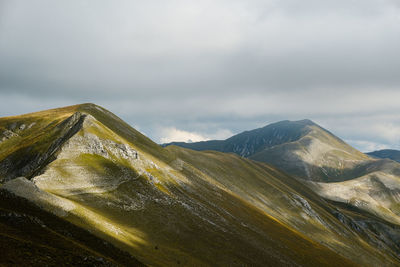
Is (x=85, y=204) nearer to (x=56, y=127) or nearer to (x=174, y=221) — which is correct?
(x=174, y=221)

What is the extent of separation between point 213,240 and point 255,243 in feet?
49.2

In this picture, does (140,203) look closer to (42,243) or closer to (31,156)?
(42,243)

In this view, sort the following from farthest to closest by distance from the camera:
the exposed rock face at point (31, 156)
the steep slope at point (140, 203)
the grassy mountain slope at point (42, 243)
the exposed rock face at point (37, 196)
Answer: the exposed rock face at point (31, 156) < the steep slope at point (140, 203) < the exposed rock face at point (37, 196) < the grassy mountain slope at point (42, 243)

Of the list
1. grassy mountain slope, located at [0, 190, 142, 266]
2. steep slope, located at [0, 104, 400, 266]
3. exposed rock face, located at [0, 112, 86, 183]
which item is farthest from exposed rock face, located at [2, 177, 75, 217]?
exposed rock face, located at [0, 112, 86, 183]

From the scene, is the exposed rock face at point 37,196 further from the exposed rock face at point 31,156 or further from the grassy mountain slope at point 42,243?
the exposed rock face at point 31,156

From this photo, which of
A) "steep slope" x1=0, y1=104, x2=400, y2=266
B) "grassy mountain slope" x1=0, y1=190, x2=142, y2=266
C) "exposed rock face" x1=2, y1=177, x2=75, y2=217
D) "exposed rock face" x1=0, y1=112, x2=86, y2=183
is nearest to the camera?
"grassy mountain slope" x1=0, y1=190, x2=142, y2=266

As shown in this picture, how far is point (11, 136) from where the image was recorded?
121250 millimetres

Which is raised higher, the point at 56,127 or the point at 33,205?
the point at 56,127

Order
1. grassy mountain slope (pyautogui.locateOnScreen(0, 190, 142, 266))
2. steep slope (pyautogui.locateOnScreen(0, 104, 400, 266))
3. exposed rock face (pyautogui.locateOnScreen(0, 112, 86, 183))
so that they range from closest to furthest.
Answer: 1. grassy mountain slope (pyautogui.locateOnScreen(0, 190, 142, 266))
2. steep slope (pyautogui.locateOnScreen(0, 104, 400, 266))
3. exposed rock face (pyautogui.locateOnScreen(0, 112, 86, 183))

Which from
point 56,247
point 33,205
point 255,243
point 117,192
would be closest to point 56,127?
point 117,192

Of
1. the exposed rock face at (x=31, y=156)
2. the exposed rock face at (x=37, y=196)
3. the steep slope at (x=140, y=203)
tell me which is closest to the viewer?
the exposed rock face at (x=37, y=196)

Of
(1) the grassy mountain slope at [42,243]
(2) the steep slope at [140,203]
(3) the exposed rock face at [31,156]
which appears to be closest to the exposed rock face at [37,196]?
(2) the steep slope at [140,203]

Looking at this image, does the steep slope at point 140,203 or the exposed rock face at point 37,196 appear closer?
the exposed rock face at point 37,196

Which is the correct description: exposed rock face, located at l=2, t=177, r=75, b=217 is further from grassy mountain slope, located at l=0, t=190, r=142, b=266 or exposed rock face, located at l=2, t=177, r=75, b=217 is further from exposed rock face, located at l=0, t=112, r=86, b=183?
exposed rock face, located at l=0, t=112, r=86, b=183
